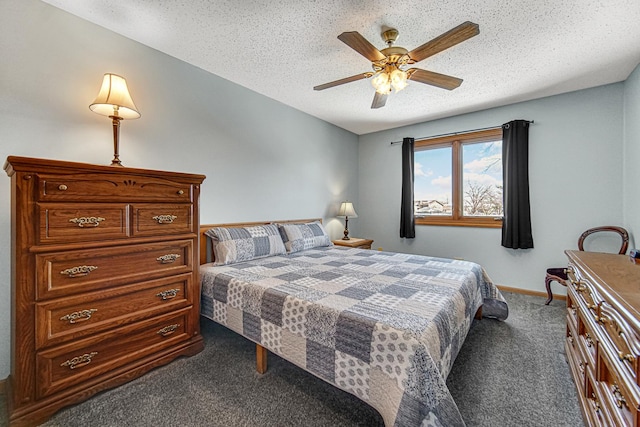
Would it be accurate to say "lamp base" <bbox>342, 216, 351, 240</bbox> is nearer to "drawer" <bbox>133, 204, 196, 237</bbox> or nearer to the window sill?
the window sill

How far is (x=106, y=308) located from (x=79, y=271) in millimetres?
268

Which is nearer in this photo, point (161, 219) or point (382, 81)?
point (161, 219)

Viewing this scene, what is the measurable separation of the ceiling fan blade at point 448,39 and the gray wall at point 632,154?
229cm

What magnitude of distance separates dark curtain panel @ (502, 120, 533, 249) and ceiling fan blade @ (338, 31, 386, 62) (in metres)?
2.49

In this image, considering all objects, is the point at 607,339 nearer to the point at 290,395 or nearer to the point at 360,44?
the point at 290,395

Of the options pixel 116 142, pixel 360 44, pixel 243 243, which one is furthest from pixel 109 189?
pixel 360 44

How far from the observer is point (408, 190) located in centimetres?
427

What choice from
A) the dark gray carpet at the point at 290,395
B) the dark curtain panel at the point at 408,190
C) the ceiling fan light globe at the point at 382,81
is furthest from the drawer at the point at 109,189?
the dark curtain panel at the point at 408,190

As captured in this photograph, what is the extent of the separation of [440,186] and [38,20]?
15.0 feet

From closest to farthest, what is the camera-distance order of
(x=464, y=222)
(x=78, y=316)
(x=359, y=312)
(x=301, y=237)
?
(x=359, y=312)
(x=78, y=316)
(x=301, y=237)
(x=464, y=222)

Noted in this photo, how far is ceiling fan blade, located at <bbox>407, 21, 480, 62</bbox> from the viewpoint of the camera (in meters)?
1.53

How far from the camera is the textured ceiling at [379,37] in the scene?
1.80 meters

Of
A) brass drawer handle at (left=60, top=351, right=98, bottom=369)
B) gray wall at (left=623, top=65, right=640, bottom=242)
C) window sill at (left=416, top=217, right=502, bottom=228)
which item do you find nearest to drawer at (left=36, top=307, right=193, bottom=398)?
brass drawer handle at (left=60, top=351, right=98, bottom=369)

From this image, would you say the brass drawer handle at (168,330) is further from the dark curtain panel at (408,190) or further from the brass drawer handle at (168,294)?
the dark curtain panel at (408,190)
